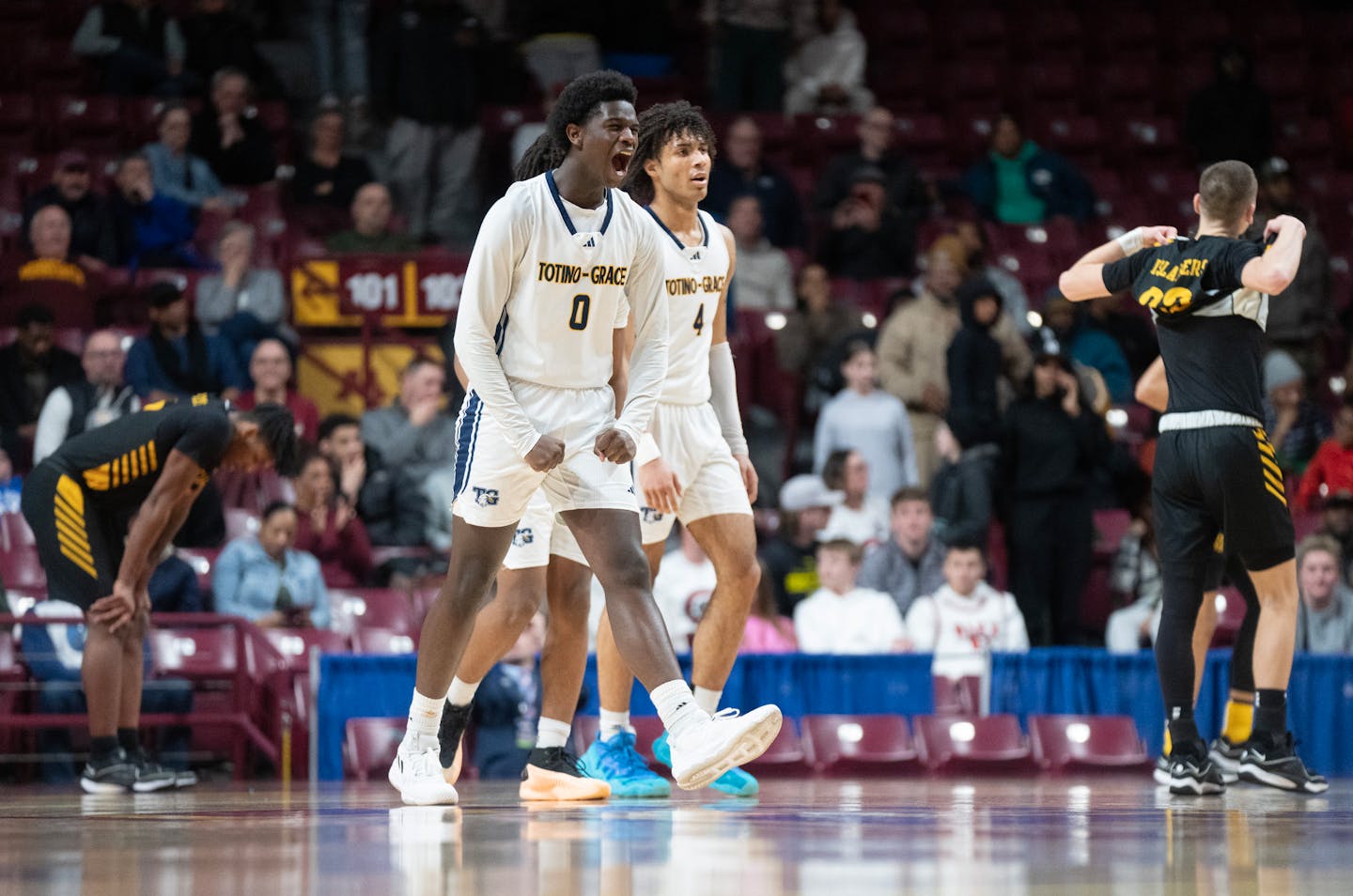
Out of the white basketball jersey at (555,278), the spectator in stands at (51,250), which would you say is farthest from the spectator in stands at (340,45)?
the white basketball jersey at (555,278)

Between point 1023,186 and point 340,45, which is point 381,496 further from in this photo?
point 1023,186

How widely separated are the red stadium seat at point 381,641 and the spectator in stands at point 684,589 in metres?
1.45

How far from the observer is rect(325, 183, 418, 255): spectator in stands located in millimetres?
14273

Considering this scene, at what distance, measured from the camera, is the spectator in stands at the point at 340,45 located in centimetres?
1620

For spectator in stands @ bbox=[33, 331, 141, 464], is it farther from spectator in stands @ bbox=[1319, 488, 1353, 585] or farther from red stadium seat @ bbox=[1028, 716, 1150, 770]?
spectator in stands @ bbox=[1319, 488, 1353, 585]

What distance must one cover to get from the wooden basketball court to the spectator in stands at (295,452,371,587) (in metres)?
4.69

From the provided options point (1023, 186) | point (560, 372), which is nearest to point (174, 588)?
point (560, 372)

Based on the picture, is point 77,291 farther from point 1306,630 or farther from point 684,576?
point 1306,630

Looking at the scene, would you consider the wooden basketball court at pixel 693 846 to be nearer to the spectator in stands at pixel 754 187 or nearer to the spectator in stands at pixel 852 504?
the spectator in stands at pixel 852 504

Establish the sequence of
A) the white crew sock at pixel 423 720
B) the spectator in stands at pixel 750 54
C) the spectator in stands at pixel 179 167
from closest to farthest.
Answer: the white crew sock at pixel 423 720 < the spectator in stands at pixel 179 167 < the spectator in stands at pixel 750 54

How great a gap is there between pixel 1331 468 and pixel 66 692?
837cm

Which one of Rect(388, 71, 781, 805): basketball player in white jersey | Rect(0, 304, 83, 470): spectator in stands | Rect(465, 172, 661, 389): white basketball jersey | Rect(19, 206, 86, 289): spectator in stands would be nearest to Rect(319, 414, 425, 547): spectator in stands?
Rect(0, 304, 83, 470): spectator in stands

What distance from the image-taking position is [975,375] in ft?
42.8

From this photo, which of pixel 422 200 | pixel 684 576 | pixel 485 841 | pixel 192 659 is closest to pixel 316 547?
pixel 192 659
